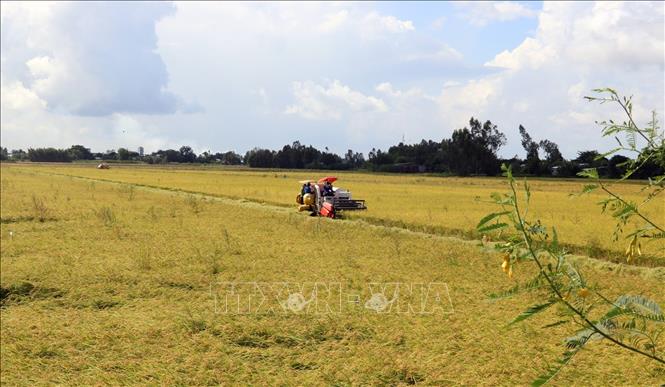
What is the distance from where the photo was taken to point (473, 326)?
276 inches

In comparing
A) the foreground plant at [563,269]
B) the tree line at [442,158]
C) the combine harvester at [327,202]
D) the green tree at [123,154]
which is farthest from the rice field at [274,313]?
the green tree at [123,154]

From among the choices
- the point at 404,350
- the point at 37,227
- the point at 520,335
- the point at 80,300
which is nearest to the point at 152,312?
the point at 80,300

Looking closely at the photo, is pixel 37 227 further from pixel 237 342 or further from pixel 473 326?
pixel 473 326

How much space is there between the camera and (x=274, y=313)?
758 centimetres

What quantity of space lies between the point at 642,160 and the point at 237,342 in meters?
5.36

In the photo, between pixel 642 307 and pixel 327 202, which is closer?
pixel 642 307

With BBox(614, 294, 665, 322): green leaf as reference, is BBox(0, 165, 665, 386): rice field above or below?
below

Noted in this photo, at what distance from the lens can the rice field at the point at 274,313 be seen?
568 centimetres

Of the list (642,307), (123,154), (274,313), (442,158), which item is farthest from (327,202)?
(123,154)

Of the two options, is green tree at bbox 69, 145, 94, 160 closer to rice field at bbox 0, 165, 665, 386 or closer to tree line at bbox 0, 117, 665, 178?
tree line at bbox 0, 117, 665, 178

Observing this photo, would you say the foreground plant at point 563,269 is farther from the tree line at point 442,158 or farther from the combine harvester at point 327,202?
the tree line at point 442,158

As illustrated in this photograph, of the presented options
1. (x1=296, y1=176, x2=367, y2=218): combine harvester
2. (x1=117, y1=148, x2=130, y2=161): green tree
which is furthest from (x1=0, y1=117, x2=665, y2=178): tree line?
(x1=296, y1=176, x2=367, y2=218): combine harvester

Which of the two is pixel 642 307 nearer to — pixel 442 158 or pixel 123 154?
pixel 442 158

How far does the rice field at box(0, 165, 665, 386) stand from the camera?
5684 mm
